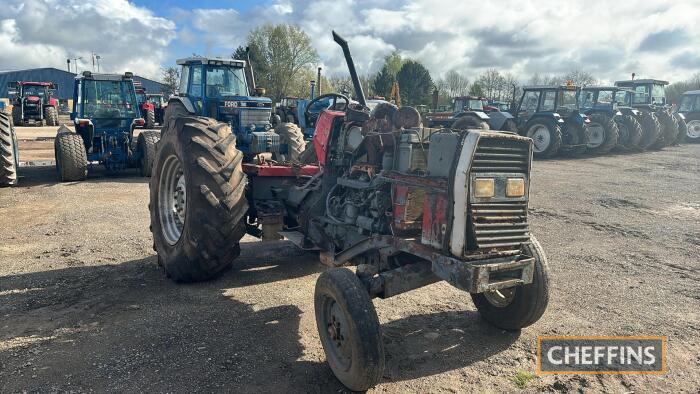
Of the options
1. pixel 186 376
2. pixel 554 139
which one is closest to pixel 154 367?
pixel 186 376

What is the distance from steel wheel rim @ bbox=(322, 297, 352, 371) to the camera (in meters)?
3.22

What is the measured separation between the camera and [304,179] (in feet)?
17.6

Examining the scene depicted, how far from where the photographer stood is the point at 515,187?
324cm

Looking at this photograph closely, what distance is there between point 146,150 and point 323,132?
809 centimetres

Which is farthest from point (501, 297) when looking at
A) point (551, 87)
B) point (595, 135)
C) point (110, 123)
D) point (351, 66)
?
point (595, 135)

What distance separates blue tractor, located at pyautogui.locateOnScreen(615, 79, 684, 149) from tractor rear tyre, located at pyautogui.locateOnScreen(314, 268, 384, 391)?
20.9 m

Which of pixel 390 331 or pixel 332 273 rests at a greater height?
pixel 332 273

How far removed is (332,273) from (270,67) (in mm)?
47494

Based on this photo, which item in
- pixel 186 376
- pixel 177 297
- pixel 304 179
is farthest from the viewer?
pixel 304 179

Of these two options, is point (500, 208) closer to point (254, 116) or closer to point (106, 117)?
point (254, 116)

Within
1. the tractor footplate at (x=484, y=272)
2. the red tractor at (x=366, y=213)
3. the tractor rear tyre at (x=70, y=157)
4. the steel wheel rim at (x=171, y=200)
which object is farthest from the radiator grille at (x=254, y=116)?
the tractor footplate at (x=484, y=272)

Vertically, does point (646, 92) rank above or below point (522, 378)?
above

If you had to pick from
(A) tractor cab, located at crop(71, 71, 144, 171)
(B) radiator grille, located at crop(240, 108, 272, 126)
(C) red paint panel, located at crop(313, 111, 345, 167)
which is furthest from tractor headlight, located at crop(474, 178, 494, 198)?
(A) tractor cab, located at crop(71, 71, 144, 171)

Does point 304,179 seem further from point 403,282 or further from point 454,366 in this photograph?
point 454,366
